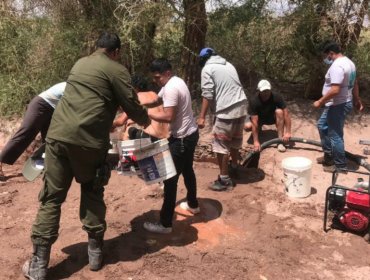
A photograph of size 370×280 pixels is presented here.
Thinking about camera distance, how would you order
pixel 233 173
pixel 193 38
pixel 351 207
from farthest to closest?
pixel 193 38
pixel 233 173
pixel 351 207

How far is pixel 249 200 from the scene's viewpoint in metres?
5.46

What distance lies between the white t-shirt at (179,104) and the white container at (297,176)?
1486 millimetres

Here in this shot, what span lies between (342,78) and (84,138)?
3.29 metres

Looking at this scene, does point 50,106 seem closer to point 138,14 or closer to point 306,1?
point 138,14

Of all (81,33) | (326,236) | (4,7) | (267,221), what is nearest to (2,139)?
(81,33)

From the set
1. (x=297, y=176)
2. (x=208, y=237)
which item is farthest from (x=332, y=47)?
(x=208, y=237)

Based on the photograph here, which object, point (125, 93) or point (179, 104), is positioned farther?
point (179, 104)

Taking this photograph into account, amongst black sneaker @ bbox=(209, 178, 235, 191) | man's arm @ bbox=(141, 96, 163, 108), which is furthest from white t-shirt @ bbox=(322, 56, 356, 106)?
man's arm @ bbox=(141, 96, 163, 108)

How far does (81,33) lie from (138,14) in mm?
1515

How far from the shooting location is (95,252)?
3.96 meters

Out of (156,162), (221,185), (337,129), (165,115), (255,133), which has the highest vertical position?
(165,115)

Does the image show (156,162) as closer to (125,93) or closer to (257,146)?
(125,93)

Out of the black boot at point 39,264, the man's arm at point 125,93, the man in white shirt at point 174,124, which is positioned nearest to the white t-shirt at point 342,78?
the man in white shirt at point 174,124

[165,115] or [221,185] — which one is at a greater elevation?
[165,115]
